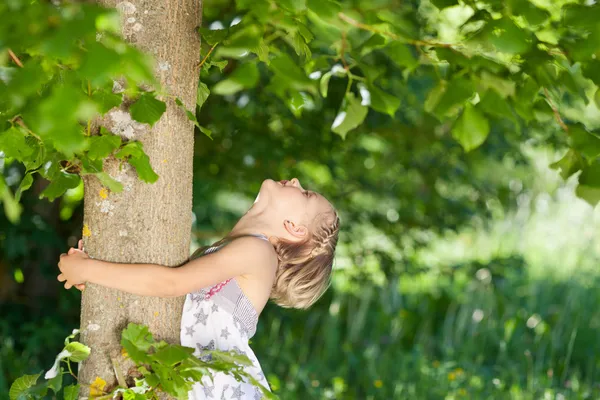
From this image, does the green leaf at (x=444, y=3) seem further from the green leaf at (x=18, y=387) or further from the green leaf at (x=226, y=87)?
the green leaf at (x=18, y=387)

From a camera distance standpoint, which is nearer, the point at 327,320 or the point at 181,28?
the point at 181,28

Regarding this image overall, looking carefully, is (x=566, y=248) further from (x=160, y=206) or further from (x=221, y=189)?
(x=160, y=206)

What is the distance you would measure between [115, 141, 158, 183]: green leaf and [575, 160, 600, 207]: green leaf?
94 cm

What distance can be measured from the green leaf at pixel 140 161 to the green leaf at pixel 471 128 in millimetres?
675

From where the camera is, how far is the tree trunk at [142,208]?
1.66 m

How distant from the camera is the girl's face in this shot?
2.19 metres

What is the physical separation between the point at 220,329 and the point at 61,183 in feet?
1.92

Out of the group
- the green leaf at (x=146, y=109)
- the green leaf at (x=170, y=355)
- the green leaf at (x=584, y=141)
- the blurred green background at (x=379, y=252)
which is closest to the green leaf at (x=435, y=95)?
the green leaf at (x=584, y=141)

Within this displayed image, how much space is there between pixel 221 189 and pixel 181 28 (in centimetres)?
280

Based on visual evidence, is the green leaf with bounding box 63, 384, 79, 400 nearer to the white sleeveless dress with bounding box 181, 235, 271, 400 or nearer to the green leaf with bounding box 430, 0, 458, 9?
the white sleeveless dress with bounding box 181, 235, 271, 400

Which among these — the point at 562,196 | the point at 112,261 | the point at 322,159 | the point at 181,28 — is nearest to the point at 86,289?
the point at 112,261

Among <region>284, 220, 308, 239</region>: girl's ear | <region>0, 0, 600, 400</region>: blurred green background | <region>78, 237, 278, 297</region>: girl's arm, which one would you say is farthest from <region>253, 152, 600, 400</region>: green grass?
<region>78, 237, 278, 297</region>: girl's arm

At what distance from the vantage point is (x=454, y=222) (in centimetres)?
486

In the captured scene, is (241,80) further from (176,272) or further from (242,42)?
(176,272)
